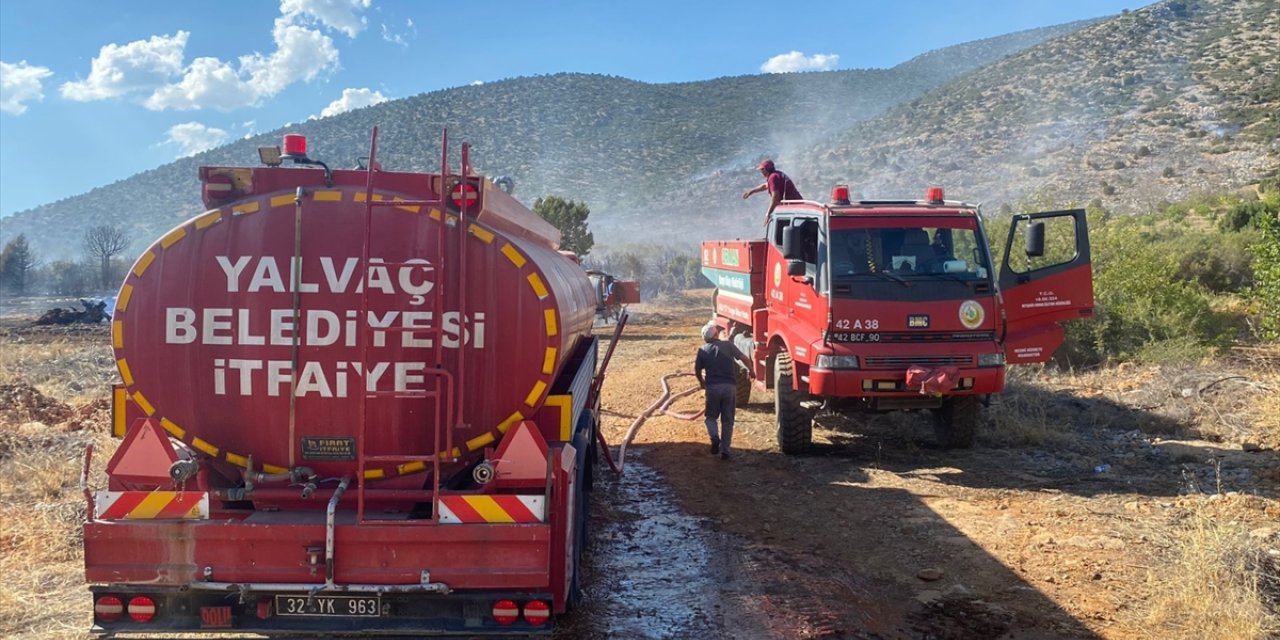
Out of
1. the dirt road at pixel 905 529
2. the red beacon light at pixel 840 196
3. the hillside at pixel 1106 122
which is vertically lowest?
the dirt road at pixel 905 529

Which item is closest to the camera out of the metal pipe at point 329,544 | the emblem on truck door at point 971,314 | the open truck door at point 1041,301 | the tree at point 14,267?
the metal pipe at point 329,544

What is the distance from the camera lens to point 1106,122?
141 ft

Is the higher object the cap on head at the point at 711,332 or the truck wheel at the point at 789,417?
the cap on head at the point at 711,332

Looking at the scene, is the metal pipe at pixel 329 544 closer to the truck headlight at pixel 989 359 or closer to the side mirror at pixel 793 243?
the side mirror at pixel 793 243

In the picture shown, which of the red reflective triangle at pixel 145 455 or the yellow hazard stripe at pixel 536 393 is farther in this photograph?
the yellow hazard stripe at pixel 536 393

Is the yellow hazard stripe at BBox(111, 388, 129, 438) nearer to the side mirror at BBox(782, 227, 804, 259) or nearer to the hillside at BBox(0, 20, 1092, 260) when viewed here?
the side mirror at BBox(782, 227, 804, 259)

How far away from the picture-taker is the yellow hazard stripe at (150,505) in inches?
165

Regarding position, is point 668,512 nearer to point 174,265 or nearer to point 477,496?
point 477,496

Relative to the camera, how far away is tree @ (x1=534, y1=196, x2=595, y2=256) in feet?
98.4

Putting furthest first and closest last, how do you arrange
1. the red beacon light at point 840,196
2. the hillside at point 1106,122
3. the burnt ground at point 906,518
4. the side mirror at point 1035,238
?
the hillside at point 1106,122 < the red beacon light at point 840,196 < the side mirror at point 1035,238 < the burnt ground at point 906,518

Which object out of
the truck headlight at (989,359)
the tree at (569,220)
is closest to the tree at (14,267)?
the tree at (569,220)

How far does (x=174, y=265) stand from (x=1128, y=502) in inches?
303

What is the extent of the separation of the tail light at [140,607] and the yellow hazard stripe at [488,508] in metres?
1.56

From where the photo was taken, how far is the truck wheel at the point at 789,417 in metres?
9.69
